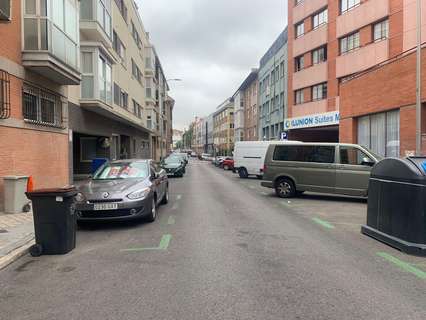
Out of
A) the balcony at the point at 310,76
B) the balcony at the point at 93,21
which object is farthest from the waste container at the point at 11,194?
the balcony at the point at 310,76

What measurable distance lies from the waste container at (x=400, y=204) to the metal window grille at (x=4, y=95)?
8.88 metres

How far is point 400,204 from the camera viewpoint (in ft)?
22.0

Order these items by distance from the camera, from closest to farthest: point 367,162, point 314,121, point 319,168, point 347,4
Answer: point 367,162, point 319,168, point 347,4, point 314,121

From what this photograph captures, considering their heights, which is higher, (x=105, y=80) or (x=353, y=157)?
(x=105, y=80)

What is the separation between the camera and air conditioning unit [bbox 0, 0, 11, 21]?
31.0ft

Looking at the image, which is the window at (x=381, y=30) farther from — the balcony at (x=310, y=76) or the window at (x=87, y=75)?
the window at (x=87, y=75)

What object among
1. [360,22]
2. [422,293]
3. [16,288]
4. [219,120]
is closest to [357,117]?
[360,22]

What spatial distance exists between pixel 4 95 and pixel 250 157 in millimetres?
17572

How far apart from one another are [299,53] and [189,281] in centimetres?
3475

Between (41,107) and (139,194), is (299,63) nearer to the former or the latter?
(41,107)

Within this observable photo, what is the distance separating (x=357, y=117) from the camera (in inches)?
874

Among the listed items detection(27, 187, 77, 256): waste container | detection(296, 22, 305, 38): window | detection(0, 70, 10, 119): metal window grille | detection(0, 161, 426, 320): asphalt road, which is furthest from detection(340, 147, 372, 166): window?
detection(296, 22, 305, 38): window

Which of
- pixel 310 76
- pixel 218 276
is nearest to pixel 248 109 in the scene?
pixel 310 76

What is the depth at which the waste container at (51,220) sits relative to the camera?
6.37m
